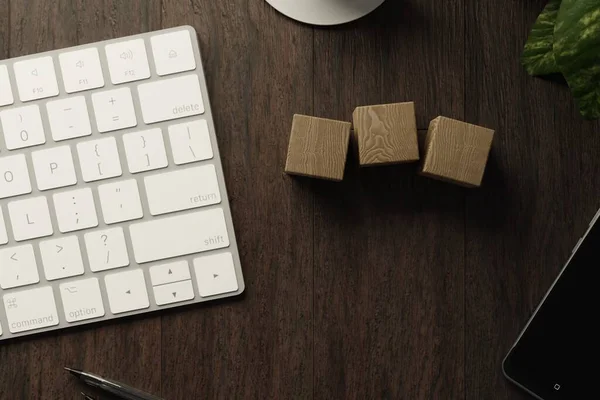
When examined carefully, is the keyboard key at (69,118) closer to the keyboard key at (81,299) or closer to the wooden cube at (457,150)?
the keyboard key at (81,299)

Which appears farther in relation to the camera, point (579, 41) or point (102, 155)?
point (102, 155)

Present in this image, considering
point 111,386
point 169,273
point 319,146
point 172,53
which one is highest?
point 172,53

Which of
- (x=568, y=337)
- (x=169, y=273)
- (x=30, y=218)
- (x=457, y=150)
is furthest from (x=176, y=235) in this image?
(x=568, y=337)

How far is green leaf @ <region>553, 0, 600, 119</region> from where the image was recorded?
50 cm

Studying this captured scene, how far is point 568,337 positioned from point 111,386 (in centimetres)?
46

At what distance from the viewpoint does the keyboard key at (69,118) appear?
0.65 m

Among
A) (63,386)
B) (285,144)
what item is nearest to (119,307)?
(63,386)

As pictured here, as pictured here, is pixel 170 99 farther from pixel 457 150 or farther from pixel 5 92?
pixel 457 150

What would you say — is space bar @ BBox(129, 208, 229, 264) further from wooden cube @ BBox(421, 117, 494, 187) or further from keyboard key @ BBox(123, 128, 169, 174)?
wooden cube @ BBox(421, 117, 494, 187)

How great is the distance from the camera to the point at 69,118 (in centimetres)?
65

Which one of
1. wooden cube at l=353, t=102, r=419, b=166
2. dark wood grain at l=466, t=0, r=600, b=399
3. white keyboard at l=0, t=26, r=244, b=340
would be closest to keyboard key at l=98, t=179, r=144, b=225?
white keyboard at l=0, t=26, r=244, b=340

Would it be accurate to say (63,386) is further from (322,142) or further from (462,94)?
(462,94)

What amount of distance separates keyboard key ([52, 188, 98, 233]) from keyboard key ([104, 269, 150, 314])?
59 millimetres

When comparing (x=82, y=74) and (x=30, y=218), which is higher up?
(x=82, y=74)
